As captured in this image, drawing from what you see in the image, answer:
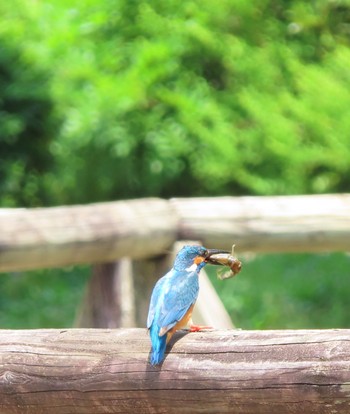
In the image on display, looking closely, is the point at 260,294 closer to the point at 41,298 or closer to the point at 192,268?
the point at 41,298

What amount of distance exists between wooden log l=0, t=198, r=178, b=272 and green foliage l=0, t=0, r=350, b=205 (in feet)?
8.22

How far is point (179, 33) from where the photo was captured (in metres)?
7.43

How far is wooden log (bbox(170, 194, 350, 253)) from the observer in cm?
459

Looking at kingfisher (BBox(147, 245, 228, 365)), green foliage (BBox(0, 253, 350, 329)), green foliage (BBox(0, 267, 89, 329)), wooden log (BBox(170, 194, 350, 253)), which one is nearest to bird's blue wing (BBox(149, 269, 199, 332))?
kingfisher (BBox(147, 245, 228, 365))

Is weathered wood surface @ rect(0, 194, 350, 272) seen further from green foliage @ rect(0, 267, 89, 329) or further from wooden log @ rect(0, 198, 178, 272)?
green foliage @ rect(0, 267, 89, 329)

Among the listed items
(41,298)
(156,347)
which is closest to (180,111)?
(41,298)

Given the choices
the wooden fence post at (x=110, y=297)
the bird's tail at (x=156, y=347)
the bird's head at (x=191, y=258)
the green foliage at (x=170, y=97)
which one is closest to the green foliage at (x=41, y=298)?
the green foliage at (x=170, y=97)

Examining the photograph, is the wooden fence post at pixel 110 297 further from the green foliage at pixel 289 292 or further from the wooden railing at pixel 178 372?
the wooden railing at pixel 178 372

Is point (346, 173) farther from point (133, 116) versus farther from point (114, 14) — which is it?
point (114, 14)

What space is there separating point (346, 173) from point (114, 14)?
1945mm

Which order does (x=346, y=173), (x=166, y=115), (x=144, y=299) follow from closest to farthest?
(x=144, y=299) < (x=346, y=173) < (x=166, y=115)

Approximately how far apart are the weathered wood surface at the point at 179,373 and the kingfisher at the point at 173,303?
0.04 meters

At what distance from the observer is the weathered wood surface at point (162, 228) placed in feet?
13.3

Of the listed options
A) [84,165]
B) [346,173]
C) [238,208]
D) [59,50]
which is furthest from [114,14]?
[238,208]
